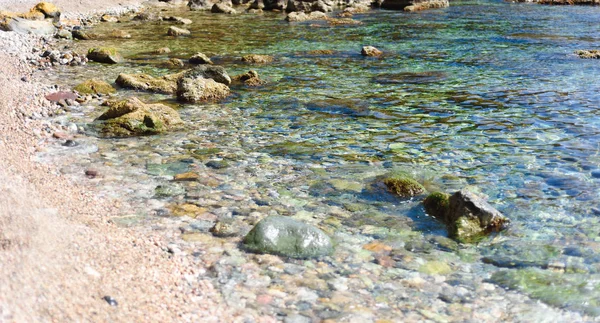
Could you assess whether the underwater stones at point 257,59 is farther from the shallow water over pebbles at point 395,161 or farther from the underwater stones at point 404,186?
the underwater stones at point 404,186

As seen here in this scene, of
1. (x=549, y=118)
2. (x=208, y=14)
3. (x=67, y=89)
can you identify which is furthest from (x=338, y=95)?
(x=208, y=14)

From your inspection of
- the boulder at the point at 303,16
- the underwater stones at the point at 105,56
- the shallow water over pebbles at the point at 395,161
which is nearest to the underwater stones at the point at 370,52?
the shallow water over pebbles at the point at 395,161

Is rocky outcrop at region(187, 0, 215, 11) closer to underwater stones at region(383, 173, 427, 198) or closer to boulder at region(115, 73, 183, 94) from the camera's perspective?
boulder at region(115, 73, 183, 94)

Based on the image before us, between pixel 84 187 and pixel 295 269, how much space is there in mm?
3683

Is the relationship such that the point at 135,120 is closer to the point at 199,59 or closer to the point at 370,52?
the point at 199,59

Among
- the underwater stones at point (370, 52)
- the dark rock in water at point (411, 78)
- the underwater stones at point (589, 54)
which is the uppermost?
the underwater stones at point (589, 54)

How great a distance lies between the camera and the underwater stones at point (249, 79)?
15648mm

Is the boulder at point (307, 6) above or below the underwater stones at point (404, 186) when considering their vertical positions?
above

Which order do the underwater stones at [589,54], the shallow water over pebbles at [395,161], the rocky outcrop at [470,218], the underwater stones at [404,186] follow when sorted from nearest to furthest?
1. the shallow water over pebbles at [395,161]
2. the rocky outcrop at [470,218]
3. the underwater stones at [404,186]
4. the underwater stones at [589,54]

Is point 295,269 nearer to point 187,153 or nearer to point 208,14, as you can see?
point 187,153

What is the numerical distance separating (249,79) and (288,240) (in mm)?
10080

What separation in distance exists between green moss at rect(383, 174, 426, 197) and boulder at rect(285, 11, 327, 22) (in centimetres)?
2720

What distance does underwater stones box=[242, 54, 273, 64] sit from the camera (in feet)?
63.6

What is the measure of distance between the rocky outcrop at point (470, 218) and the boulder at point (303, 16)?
28.4 meters
